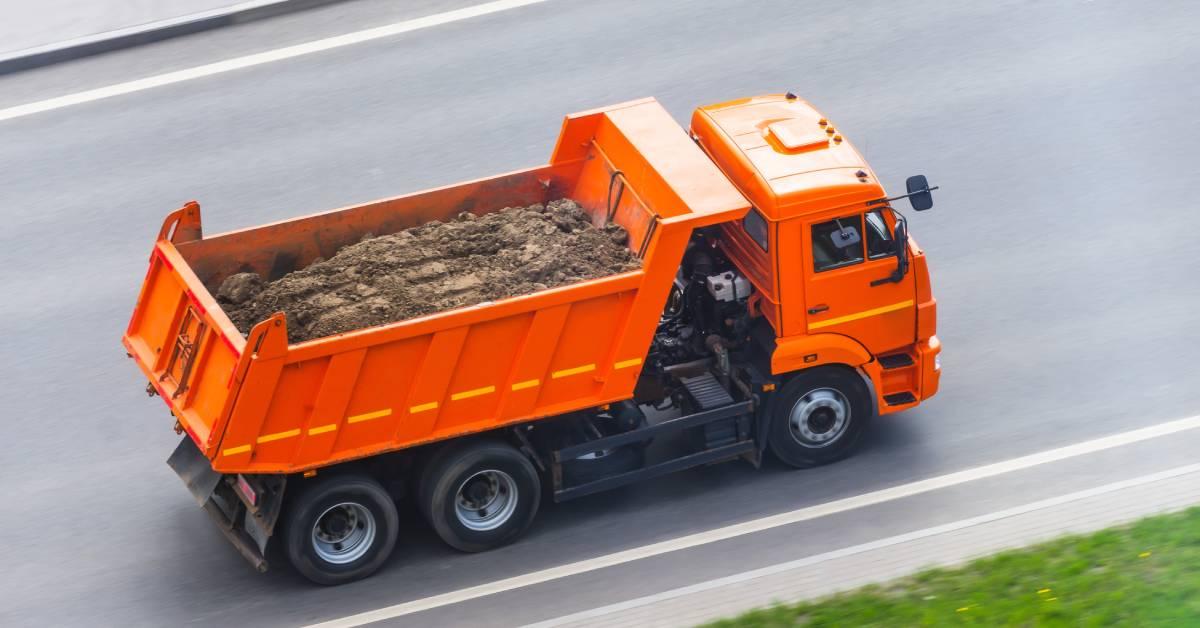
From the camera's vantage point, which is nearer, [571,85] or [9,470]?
[9,470]

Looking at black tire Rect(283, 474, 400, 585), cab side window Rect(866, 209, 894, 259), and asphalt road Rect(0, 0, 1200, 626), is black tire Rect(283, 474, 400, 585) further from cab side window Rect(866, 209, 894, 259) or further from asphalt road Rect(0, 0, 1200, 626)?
cab side window Rect(866, 209, 894, 259)

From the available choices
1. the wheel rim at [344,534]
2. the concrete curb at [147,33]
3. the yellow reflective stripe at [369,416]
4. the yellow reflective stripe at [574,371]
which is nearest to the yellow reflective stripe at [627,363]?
the yellow reflective stripe at [574,371]

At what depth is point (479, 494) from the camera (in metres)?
11.1

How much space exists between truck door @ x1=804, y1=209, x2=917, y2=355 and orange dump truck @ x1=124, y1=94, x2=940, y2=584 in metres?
0.02

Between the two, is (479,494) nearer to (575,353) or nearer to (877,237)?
(575,353)

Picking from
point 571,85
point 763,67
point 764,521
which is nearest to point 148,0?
point 571,85

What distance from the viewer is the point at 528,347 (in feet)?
34.3

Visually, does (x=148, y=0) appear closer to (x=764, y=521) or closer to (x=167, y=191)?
(x=167, y=191)

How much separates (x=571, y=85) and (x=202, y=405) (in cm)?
787

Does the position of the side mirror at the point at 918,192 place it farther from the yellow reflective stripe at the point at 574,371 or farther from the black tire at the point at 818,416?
the yellow reflective stripe at the point at 574,371

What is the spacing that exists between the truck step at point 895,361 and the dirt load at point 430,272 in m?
2.32

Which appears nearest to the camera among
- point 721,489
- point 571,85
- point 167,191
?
point 721,489

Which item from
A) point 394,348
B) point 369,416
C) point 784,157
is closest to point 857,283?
point 784,157

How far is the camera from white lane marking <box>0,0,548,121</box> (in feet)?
57.2
